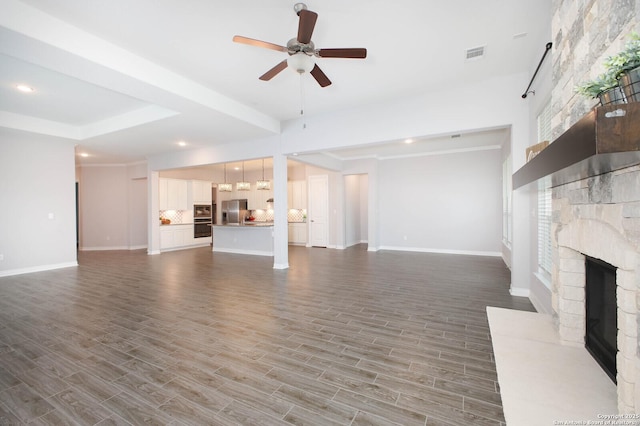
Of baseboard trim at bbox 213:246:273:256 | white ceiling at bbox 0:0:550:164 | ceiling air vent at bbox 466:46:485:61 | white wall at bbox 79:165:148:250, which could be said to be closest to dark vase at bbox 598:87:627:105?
white ceiling at bbox 0:0:550:164

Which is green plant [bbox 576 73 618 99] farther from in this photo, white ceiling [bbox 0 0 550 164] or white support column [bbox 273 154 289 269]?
white support column [bbox 273 154 289 269]

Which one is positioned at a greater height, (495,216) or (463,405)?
(495,216)

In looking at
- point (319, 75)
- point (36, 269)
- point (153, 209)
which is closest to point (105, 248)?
point (153, 209)

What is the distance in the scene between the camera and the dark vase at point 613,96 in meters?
1.27

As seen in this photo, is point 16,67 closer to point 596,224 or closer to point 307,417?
point 307,417

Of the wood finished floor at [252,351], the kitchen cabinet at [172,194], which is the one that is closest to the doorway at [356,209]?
the wood finished floor at [252,351]

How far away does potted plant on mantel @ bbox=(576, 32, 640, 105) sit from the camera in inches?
47.6

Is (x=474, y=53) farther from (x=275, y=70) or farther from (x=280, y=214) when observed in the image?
(x=280, y=214)

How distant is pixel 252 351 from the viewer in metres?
2.61

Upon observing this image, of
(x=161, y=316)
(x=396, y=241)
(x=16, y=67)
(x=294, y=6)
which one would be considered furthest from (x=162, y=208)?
(x=294, y=6)

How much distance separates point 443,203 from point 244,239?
20.1 ft

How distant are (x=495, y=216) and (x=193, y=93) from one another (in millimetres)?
7720

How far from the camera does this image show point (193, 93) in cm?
424

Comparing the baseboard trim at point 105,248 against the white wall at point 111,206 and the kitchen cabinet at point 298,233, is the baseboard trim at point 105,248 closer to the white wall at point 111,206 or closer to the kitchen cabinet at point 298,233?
the white wall at point 111,206
